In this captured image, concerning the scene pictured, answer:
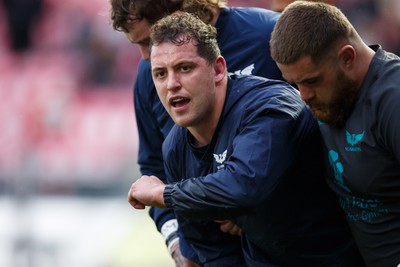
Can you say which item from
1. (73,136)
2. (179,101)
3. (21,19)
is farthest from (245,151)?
(21,19)

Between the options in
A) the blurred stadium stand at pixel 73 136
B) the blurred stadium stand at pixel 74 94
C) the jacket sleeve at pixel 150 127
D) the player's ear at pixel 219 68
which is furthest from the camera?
the blurred stadium stand at pixel 74 94

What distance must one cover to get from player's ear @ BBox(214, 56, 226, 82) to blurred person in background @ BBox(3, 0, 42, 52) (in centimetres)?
848

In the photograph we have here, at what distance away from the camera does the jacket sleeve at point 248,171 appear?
13.3 ft

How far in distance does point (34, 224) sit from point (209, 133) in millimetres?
4957

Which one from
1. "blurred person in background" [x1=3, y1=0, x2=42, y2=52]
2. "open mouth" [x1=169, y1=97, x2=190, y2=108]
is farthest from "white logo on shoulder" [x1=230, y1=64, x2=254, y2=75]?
"blurred person in background" [x1=3, y1=0, x2=42, y2=52]

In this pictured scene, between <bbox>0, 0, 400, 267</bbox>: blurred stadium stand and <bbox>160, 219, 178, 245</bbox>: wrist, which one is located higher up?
<bbox>160, 219, 178, 245</bbox>: wrist

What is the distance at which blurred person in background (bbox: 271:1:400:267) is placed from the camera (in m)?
3.89

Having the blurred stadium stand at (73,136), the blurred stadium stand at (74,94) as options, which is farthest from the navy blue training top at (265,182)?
the blurred stadium stand at (74,94)

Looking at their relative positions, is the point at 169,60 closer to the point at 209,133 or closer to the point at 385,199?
the point at 209,133

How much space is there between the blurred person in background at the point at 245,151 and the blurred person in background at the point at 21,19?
8.38 m

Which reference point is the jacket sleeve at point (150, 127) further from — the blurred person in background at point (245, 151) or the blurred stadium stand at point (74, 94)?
the blurred stadium stand at point (74, 94)

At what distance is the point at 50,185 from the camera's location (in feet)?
34.6


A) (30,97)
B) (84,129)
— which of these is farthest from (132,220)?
(30,97)

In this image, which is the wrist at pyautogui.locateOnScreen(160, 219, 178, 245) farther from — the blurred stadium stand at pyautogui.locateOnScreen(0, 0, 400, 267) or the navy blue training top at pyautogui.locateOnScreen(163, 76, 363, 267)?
the blurred stadium stand at pyautogui.locateOnScreen(0, 0, 400, 267)
